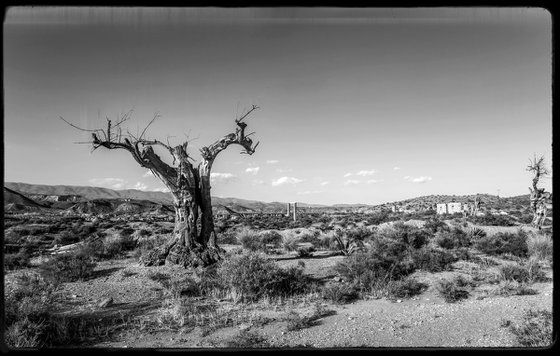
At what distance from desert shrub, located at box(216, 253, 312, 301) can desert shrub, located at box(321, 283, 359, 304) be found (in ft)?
1.89

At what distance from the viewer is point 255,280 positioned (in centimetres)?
672

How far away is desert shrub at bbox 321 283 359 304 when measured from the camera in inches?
253

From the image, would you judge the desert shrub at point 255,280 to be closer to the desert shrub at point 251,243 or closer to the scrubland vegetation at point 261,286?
the scrubland vegetation at point 261,286

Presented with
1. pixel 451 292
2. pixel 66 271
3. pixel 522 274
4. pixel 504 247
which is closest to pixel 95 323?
pixel 66 271

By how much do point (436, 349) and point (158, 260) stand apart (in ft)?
28.1

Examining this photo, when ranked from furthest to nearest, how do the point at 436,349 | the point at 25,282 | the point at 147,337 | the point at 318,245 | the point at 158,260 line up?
the point at 318,245
the point at 158,260
the point at 25,282
the point at 147,337
the point at 436,349

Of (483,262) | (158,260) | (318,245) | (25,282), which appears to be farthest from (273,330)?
(318,245)

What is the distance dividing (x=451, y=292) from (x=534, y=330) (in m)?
2.00

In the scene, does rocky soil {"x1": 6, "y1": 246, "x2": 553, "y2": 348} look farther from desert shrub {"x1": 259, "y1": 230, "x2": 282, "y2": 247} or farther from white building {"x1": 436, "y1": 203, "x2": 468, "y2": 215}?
white building {"x1": 436, "y1": 203, "x2": 468, "y2": 215}

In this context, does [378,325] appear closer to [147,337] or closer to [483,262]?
[147,337]

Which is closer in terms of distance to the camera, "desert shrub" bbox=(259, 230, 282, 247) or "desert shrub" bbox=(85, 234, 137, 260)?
"desert shrub" bbox=(85, 234, 137, 260)

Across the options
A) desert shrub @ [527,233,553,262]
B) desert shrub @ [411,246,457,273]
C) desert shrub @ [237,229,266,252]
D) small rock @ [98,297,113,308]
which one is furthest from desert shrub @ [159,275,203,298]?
desert shrub @ [527,233,553,262]

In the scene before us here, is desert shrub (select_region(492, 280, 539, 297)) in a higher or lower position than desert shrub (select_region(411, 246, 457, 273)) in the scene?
lower

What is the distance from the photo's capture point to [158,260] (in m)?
9.20
